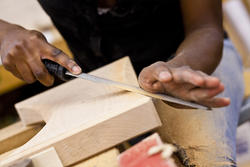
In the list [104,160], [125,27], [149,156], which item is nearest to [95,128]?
[104,160]

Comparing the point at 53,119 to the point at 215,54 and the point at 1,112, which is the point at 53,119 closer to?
the point at 215,54

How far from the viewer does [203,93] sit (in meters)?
0.52

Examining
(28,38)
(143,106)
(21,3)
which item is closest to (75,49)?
(28,38)

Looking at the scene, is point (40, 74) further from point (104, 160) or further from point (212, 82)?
point (212, 82)

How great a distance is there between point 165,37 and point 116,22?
170mm

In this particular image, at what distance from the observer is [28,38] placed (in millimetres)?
778

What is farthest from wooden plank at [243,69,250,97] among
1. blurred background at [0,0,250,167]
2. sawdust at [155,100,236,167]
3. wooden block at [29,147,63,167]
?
wooden block at [29,147,63,167]

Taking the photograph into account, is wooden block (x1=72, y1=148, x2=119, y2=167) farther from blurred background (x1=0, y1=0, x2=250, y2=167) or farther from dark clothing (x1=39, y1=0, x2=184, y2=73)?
blurred background (x1=0, y1=0, x2=250, y2=167)

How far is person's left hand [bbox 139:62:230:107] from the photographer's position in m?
0.49

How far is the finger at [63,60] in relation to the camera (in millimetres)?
691

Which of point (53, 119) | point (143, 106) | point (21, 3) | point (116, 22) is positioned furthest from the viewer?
point (21, 3)

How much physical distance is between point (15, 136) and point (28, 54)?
0.21 metres

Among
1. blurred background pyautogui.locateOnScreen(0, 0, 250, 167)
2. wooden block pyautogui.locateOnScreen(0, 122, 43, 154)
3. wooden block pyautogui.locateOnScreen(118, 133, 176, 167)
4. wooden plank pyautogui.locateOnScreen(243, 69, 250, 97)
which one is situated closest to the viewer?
wooden block pyautogui.locateOnScreen(118, 133, 176, 167)

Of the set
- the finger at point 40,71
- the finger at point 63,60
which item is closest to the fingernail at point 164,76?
the finger at point 63,60
